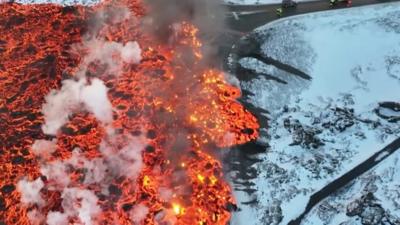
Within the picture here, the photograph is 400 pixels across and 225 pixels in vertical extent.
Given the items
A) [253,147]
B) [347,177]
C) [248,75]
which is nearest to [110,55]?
[248,75]

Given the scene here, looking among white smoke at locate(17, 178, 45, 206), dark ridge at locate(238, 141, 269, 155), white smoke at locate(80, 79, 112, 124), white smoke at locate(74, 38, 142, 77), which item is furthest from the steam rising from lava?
white smoke at locate(17, 178, 45, 206)

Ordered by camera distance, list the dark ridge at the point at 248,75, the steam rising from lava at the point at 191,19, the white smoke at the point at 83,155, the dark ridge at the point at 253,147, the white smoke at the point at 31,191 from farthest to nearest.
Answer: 1. the steam rising from lava at the point at 191,19
2. the dark ridge at the point at 248,75
3. the dark ridge at the point at 253,147
4. the white smoke at the point at 31,191
5. the white smoke at the point at 83,155

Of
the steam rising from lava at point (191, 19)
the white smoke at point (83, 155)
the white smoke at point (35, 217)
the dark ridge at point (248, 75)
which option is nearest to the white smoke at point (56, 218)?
the white smoke at point (83, 155)

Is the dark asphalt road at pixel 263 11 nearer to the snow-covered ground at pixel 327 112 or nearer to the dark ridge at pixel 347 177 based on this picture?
the snow-covered ground at pixel 327 112

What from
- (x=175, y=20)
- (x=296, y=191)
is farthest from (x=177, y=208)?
(x=175, y=20)

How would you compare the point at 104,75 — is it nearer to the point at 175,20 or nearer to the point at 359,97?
the point at 175,20

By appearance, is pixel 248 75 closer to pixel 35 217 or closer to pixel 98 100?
pixel 98 100
